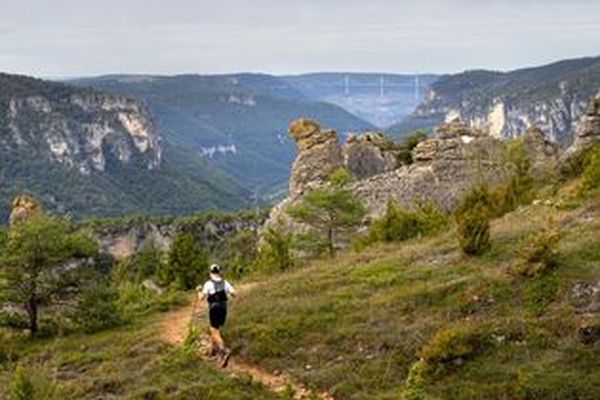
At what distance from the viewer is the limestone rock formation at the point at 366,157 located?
7231cm

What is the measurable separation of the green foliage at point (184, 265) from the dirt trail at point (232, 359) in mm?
16921

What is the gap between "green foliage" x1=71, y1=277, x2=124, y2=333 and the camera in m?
26.7

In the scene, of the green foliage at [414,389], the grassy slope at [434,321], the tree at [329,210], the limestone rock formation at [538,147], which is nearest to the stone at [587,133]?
the tree at [329,210]

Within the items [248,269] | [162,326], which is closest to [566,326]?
[162,326]

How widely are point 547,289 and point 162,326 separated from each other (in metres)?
10.3

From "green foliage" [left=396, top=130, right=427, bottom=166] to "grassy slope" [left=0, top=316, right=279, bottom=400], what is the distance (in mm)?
46832

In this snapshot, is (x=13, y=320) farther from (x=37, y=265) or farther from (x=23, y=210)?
(x=23, y=210)

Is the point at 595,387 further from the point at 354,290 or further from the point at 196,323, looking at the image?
the point at 196,323

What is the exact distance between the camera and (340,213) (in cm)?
4231

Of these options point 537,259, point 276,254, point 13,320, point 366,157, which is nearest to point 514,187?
point 276,254

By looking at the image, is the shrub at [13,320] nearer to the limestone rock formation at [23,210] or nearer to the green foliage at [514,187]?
the limestone rock formation at [23,210]

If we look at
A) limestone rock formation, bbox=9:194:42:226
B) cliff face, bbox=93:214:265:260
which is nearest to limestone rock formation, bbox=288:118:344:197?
limestone rock formation, bbox=9:194:42:226

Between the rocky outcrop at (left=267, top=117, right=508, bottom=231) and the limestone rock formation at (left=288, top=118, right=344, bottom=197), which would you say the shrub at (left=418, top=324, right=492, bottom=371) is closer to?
the rocky outcrop at (left=267, top=117, right=508, bottom=231)

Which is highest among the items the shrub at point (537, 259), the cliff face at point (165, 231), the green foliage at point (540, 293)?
the shrub at point (537, 259)
